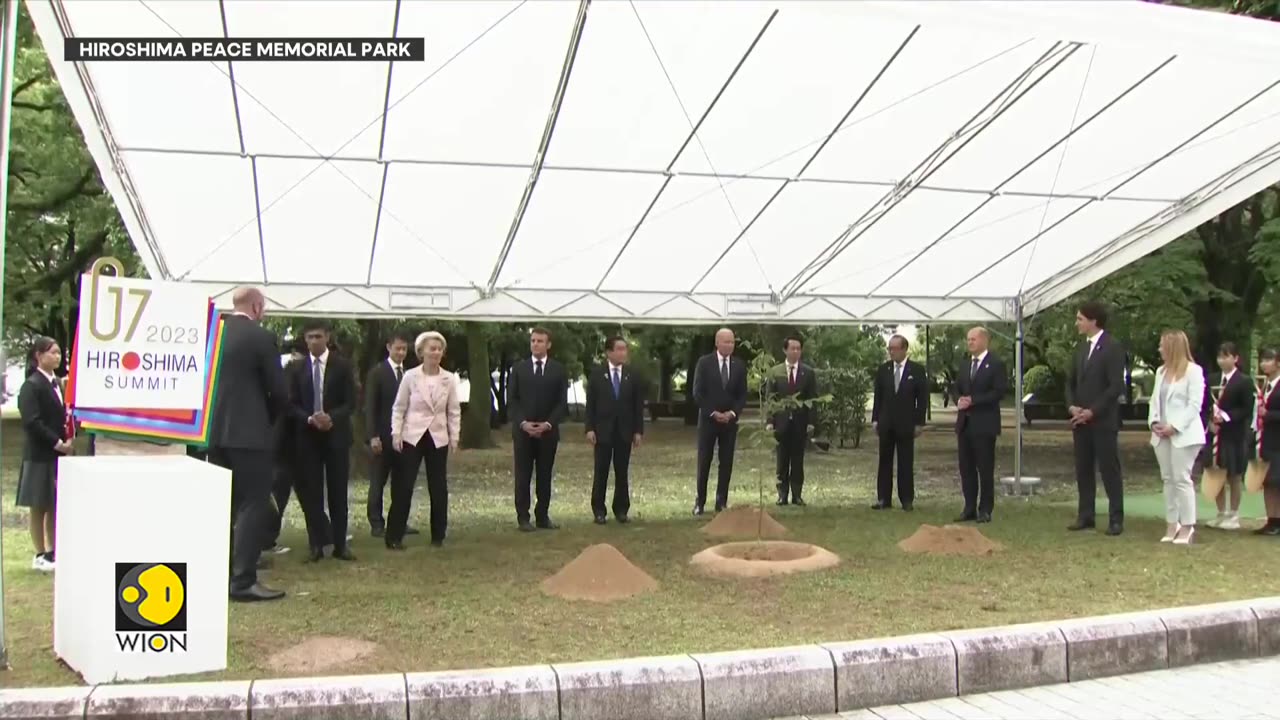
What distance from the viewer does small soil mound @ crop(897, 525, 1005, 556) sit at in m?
7.77

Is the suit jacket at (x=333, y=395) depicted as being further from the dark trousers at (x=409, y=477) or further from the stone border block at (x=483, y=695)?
the stone border block at (x=483, y=695)

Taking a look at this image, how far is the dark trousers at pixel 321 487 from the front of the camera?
7.53 m

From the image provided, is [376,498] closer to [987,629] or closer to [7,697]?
[7,697]

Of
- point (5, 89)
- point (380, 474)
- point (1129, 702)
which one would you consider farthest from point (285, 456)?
point (1129, 702)

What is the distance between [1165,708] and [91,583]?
15.9 feet

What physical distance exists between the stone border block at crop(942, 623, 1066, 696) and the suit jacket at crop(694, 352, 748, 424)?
18.2 ft

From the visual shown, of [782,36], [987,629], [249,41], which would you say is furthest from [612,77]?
[987,629]

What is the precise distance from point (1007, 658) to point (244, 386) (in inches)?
178

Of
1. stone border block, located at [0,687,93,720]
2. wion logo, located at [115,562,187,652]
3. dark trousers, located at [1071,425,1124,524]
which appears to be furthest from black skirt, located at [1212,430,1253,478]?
stone border block, located at [0,687,93,720]

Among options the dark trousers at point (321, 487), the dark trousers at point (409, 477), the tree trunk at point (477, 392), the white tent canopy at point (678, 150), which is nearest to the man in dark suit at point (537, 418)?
the dark trousers at point (409, 477)

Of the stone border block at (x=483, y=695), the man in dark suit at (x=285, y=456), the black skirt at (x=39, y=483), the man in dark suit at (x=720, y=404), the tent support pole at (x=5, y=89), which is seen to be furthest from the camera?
the man in dark suit at (x=720, y=404)

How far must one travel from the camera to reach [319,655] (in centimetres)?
480

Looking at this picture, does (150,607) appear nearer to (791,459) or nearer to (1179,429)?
(1179,429)

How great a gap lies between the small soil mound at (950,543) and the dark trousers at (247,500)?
4.85 m
